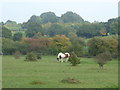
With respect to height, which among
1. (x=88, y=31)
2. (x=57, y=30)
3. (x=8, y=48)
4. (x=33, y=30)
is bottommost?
(x=8, y=48)

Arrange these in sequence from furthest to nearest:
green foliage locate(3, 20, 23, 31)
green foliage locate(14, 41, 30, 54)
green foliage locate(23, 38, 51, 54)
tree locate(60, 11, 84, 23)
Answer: tree locate(60, 11, 84, 23) < green foliage locate(3, 20, 23, 31) < green foliage locate(23, 38, 51, 54) < green foliage locate(14, 41, 30, 54)

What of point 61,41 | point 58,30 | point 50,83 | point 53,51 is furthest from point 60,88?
point 58,30

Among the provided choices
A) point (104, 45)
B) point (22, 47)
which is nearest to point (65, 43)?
point (22, 47)

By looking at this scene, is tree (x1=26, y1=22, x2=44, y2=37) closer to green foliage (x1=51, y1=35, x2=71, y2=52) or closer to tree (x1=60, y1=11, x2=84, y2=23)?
green foliage (x1=51, y1=35, x2=71, y2=52)

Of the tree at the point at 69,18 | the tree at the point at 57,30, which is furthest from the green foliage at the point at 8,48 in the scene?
the tree at the point at 69,18

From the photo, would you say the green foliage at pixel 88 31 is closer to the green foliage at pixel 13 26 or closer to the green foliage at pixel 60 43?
the green foliage at pixel 60 43

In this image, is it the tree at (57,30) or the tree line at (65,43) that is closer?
the tree line at (65,43)

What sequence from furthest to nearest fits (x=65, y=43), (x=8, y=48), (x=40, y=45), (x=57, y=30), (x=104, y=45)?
(x=57, y=30) < (x=65, y=43) < (x=40, y=45) < (x=8, y=48) < (x=104, y=45)

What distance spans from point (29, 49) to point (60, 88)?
54.9 m

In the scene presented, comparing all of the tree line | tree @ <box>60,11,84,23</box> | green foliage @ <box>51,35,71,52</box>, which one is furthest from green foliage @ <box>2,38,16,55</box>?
tree @ <box>60,11,84,23</box>

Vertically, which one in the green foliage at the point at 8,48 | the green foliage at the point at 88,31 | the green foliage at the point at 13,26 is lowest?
the green foliage at the point at 8,48

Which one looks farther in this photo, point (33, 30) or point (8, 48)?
point (33, 30)

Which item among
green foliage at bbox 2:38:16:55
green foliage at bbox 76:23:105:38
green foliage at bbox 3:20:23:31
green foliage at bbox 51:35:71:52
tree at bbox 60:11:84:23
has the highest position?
tree at bbox 60:11:84:23

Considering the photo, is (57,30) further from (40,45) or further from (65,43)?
(40,45)
